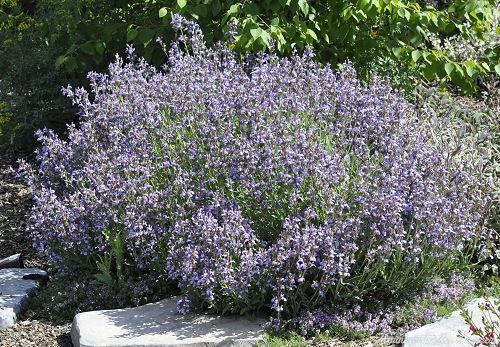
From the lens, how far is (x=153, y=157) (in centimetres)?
497

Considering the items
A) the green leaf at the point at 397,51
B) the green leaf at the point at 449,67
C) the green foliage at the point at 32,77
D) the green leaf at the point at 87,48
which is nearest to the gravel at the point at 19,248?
the green foliage at the point at 32,77

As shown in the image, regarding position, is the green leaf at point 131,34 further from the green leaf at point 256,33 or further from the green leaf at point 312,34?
the green leaf at point 312,34

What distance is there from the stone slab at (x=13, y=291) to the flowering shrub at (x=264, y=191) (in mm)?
301

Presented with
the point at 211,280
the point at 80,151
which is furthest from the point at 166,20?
the point at 211,280

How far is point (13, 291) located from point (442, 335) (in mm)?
2632

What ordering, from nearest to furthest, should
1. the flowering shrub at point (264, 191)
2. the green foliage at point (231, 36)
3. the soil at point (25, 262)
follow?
the flowering shrub at point (264, 191) → the soil at point (25, 262) → the green foliage at point (231, 36)

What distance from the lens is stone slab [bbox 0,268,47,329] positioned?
4.95 metres

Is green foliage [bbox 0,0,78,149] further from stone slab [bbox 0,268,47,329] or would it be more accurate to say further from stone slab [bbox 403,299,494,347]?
stone slab [bbox 403,299,494,347]

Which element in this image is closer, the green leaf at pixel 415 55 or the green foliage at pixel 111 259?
the green foliage at pixel 111 259

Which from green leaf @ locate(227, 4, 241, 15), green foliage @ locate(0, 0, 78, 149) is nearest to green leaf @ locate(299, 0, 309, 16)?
green leaf @ locate(227, 4, 241, 15)

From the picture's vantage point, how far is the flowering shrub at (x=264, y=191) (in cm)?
420

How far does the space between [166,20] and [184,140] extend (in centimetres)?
171

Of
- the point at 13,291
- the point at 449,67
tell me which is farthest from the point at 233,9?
the point at 13,291

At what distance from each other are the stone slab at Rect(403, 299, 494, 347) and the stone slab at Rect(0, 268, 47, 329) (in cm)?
231
